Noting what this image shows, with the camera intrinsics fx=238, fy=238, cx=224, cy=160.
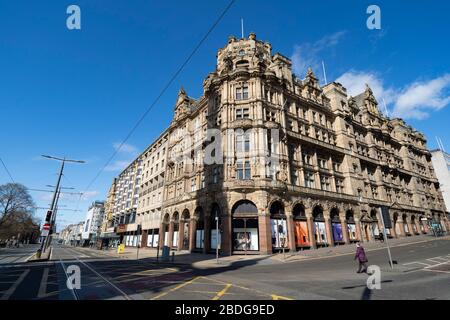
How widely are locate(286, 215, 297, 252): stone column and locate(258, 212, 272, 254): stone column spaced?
327 cm

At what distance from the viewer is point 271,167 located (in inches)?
1209

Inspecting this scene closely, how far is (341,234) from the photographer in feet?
117

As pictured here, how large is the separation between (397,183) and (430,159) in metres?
31.2

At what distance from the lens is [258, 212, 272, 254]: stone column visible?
26.6 metres

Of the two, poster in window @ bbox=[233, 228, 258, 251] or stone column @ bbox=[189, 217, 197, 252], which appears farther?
stone column @ bbox=[189, 217, 197, 252]

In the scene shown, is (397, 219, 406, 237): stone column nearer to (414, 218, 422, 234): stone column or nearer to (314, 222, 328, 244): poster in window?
(414, 218, 422, 234): stone column

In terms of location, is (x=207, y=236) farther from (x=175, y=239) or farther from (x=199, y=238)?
(x=175, y=239)

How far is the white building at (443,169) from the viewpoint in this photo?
72750mm

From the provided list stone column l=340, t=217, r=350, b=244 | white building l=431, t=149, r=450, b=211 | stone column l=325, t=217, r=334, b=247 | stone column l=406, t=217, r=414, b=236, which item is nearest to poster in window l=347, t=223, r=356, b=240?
stone column l=340, t=217, r=350, b=244

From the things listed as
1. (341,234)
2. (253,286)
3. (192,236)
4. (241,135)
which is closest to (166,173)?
(192,236)

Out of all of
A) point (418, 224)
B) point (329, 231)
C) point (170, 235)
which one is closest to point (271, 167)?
point (329, 231)

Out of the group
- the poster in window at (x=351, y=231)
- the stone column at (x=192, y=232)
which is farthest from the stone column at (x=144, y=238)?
the poster in window at (x=351, y=231)
